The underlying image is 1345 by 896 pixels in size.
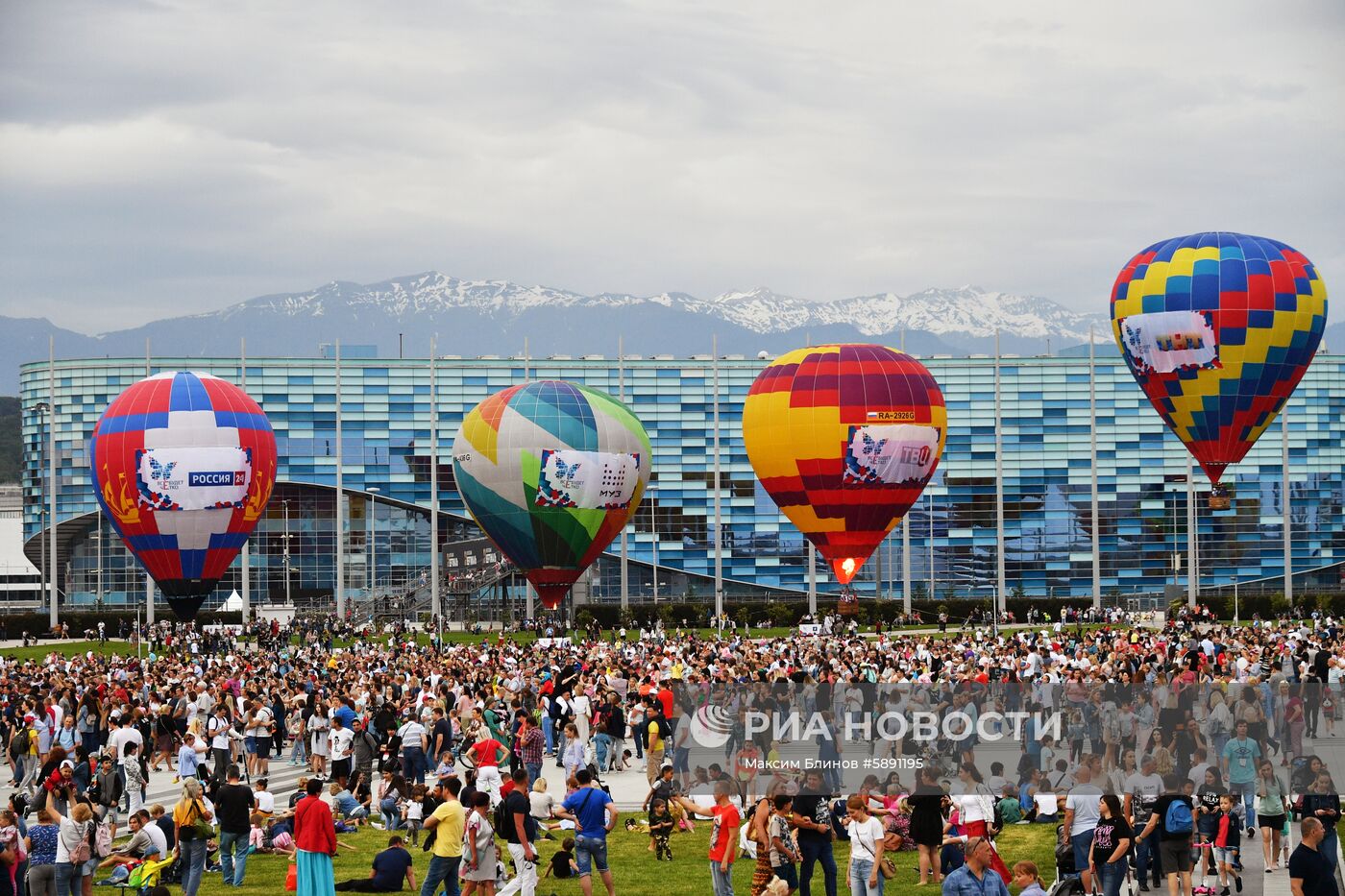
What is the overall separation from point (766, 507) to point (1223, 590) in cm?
2984

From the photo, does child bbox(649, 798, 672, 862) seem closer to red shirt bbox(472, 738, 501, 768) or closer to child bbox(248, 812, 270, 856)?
red shirt bbox(472, 738, 501, 768)

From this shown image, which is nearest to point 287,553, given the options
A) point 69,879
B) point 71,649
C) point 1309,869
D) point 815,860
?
point 71,649

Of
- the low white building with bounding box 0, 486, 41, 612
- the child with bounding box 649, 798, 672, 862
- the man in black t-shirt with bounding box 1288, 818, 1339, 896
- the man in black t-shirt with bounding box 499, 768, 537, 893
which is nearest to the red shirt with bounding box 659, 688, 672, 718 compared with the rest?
the child with bounding box 649, 798, 672, 862

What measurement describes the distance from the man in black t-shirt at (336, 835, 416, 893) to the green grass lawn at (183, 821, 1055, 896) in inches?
23.8

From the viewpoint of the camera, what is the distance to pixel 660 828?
70.7 ft

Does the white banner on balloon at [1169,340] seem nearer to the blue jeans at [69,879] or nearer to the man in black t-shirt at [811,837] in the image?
the man in black t-shirt at [811,837]

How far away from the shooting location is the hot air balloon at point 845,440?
5631 cm

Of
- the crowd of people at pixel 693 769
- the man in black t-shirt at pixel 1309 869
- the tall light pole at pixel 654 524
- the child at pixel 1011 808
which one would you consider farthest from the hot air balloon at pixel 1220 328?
the tall light pole at pixel 654 524

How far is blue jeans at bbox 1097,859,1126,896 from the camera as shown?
1608 centimetres

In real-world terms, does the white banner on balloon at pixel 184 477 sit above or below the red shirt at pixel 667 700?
above

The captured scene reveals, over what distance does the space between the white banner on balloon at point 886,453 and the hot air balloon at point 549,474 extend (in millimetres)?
10137

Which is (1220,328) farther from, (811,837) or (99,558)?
(99,558)

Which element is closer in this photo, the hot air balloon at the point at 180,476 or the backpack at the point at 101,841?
the backpack at the point at 101,841

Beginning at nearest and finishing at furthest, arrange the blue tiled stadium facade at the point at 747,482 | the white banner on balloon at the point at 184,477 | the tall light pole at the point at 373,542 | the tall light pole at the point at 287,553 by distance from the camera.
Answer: the white banner on balloon at the point at 184,477 → the tall light pole at the point at 287,553 → the tall light pole at the point at 373,542 → the blue tiled stadium facade at the point at 747,482
